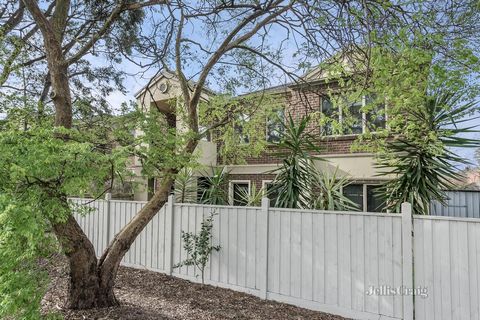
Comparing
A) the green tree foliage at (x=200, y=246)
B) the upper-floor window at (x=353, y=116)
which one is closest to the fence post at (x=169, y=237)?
the green tree foliage at (x=200, y=246)

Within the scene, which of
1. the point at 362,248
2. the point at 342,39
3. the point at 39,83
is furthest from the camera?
the point at 39,83

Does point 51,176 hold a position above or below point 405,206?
above

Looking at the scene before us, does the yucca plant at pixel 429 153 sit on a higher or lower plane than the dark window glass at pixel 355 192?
higher

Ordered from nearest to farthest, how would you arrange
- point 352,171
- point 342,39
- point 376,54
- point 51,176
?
point 51,176
point 376,54
point 342,39
point 352,171

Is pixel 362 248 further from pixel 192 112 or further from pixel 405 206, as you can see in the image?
pixel 192 112

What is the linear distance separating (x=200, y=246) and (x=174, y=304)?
1.19 metres

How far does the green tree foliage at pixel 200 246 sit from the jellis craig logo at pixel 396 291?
8.44 feet

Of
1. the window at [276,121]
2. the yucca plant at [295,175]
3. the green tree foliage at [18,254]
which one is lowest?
the green tree foliage at [18,254]

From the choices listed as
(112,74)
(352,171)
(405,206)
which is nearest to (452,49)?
(405,206)

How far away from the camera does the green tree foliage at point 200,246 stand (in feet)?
19.9

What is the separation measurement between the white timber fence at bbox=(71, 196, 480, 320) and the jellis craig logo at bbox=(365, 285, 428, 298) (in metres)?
0.01

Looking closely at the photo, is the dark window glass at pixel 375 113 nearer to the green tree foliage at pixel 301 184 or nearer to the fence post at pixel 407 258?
the green tree foliage at pixel 301 184

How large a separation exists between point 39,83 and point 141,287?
603cm

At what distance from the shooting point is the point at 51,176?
3.01 meters
